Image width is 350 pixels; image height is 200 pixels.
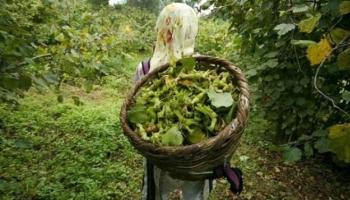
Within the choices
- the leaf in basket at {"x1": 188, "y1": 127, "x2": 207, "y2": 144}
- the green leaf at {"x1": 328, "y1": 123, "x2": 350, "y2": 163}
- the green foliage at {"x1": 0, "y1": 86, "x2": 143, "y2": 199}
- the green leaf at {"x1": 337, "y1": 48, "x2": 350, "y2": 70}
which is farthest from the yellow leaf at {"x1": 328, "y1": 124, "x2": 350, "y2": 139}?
the green foliage at {"x1": 0, "y1": 86, "x2": 143, "y2": 199}

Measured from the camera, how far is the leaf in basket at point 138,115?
2010mm

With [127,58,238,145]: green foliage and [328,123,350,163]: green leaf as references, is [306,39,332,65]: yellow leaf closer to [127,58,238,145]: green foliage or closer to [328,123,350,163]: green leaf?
[328,123,350,163]: green leaf

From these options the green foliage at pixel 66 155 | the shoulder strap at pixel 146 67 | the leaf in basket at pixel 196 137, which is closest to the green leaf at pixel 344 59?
the leaf in basket at pixel 196 137

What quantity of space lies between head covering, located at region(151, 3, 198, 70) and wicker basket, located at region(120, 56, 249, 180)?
15.6 inches

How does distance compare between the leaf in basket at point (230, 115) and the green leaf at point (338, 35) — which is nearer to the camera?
Result: the green leaf at point (338, 35)

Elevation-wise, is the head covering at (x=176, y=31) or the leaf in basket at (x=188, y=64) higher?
the head covering at (x=176, y=31)

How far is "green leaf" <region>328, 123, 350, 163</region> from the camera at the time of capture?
0.79 metres

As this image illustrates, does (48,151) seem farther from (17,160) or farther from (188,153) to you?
(188,153)

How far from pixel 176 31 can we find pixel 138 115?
22.1 inches

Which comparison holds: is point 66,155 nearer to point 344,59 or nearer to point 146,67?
point 146,67

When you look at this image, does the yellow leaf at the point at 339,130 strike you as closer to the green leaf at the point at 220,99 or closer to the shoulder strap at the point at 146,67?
the green leaf at the point at 220,99

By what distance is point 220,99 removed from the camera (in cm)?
195

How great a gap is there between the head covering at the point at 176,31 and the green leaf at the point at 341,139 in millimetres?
1495

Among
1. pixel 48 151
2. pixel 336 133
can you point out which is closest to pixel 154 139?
pixel 336 133
